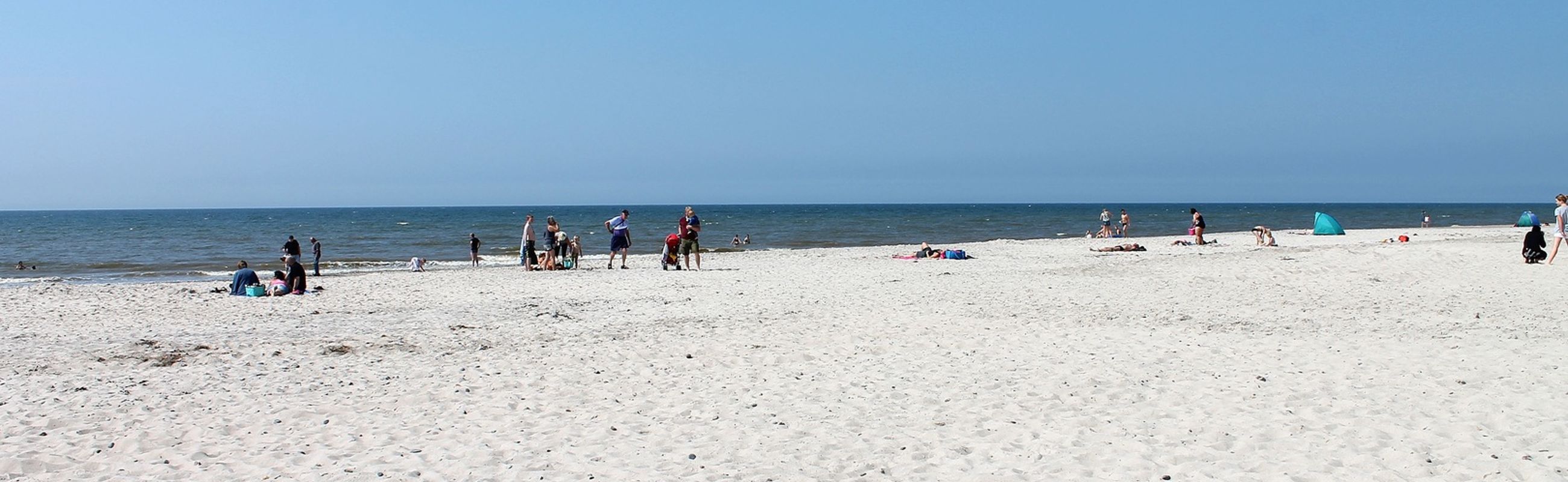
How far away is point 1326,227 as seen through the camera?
3459 centimetres

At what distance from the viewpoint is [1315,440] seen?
6.17 meters

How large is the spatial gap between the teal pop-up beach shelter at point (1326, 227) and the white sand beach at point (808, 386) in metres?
20.4

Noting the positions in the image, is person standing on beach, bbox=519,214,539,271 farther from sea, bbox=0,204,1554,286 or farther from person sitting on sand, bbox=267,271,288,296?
person sitting on sand, bbox=267,271,288,296

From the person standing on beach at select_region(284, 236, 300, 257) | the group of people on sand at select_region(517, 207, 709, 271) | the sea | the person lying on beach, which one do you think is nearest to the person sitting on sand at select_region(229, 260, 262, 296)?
the person standing on beach at select_region(284, 236, 300, 257)

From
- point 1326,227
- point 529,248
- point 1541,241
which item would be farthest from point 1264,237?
point 529,248

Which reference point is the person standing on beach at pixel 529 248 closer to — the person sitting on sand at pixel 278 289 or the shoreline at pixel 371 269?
the shoreline at pixel 371 269

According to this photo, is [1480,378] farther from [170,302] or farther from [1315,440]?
[170,302]

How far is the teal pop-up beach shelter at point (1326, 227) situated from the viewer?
34.4 meters

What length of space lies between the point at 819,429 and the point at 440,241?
41.2m

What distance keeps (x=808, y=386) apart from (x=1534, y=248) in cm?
1669

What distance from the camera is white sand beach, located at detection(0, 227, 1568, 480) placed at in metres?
5.91

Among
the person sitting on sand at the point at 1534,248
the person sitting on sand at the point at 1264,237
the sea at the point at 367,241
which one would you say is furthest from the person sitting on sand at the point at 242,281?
the person sitting on sand at the point at 1264,237

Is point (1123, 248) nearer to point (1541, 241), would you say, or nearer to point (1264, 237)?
point (1264, 237)

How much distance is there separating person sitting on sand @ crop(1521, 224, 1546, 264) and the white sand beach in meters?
3.85
